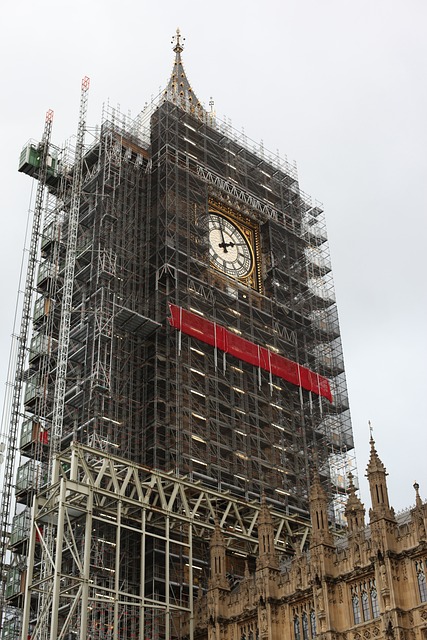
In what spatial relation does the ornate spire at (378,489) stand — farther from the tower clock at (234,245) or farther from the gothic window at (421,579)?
the tower clock at (234,245)

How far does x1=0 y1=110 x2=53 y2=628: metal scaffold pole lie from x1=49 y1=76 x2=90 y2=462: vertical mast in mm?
4370

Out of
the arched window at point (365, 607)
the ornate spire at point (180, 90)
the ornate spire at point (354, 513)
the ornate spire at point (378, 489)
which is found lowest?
the arched window at point (365, 607)

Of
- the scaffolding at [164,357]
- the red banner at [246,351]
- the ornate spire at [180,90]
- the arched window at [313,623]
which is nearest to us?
the arched window at [313,623]

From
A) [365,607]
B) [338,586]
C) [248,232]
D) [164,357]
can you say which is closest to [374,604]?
[365,607]

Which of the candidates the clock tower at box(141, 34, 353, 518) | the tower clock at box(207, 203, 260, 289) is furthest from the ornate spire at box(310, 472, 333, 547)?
the tower clock at box(207, 203, 260, 289)

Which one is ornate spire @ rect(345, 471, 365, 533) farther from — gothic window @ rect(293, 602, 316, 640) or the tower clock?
the tower clock

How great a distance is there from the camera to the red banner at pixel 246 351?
95000mm

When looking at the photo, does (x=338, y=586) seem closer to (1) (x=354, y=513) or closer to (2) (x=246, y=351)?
(1) (x=354, y=513)

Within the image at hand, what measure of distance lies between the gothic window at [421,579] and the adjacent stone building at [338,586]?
0.20 feet

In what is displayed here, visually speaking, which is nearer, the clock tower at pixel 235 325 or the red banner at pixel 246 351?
the clock tower at pixel 235 325

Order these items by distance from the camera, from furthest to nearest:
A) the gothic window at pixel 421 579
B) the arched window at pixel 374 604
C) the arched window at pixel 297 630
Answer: the arched window at pixel 297 630 → the arched window at pixel 374 604 → the gothic window at pixel 421 579

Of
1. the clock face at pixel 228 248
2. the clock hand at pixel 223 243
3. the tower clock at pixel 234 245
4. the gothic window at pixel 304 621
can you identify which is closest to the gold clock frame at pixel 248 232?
the tower clock at pixel 234 245

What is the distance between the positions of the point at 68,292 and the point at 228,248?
20.8 m

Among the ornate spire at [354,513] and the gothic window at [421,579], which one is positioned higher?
the ornate spire at [354,513]
